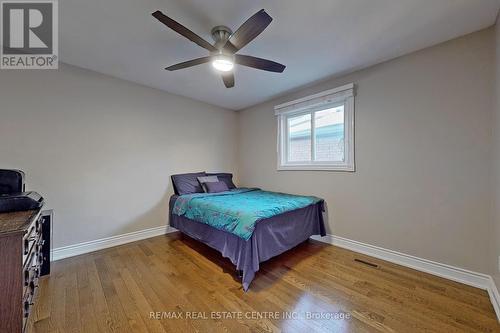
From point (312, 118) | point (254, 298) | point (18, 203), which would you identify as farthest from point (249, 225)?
point (312, 118)

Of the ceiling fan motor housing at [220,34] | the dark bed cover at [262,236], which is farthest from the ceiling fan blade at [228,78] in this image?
the dark bed cover at [262,236]

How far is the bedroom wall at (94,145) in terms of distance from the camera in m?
2.38

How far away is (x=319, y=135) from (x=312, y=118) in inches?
11.7

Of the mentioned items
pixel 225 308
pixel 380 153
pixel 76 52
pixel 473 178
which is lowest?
pixel 225 308

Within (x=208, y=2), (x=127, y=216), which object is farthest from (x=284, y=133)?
(x=127, y=216)

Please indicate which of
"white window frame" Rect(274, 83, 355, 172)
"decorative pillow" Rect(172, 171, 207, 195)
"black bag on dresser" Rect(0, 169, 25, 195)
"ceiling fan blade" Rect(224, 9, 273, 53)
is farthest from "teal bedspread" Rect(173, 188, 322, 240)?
"black bag on dresser" Rect(0, 169, 25, 195)

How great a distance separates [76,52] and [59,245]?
7.47 feet

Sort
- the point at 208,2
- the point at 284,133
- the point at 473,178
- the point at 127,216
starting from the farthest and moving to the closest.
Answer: the point at 284,133, the point at 127,216, the point at 473,178, the point at 208,2

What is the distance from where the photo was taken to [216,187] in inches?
142

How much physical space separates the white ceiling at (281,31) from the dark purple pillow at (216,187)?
5.63ft

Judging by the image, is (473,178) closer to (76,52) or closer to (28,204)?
(28,204)

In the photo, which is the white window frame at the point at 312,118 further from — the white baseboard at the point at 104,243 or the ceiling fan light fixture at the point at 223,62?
the white baseboard at the point at 104,243

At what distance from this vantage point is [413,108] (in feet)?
7.41

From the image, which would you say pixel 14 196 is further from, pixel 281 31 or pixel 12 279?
pixel 281 31
